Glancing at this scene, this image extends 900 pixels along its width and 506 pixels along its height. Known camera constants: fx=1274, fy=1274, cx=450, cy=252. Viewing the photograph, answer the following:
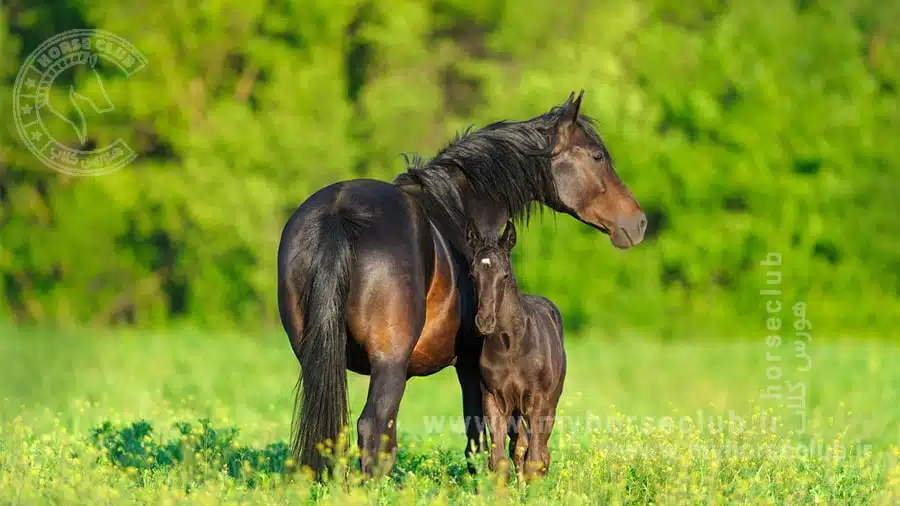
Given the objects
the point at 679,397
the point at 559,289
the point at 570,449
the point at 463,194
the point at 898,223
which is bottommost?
the point at 570,449

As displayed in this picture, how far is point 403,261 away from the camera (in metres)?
6.73

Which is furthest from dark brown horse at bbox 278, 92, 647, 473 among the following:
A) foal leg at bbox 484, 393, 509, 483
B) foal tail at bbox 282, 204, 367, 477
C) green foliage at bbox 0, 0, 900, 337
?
green foliage at bbox 0, 0, 900, 337

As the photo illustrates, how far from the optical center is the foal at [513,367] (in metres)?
6.80

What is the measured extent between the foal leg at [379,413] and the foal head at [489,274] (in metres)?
0.50

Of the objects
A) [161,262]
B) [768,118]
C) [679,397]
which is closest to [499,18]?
[768,118]

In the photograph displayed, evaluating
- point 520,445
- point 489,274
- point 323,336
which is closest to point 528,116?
point 520,445

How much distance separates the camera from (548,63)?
3188 cm

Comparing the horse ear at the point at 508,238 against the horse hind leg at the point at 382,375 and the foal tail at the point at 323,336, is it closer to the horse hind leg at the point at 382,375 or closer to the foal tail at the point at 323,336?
the horse hind leg at the point at 382,375

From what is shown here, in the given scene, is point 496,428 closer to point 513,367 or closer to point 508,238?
point 513,367

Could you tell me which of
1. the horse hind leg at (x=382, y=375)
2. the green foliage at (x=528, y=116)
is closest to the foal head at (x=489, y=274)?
the horse hind leg at (x=382, y=375)

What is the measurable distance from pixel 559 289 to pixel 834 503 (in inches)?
960

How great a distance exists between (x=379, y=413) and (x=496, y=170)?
1.75 m

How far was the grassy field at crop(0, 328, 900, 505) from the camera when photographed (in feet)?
21.7

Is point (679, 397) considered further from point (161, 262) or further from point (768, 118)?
point (161, 262)
